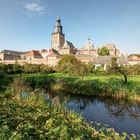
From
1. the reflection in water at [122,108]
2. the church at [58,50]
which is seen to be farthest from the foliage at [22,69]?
the church at [58,50]

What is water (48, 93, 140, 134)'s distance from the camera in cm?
1389

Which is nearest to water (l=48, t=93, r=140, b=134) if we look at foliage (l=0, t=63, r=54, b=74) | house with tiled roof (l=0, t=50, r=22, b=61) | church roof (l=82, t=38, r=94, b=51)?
foliage (l=0, t=63, r=54, b=74)

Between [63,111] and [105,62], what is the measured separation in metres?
71.7

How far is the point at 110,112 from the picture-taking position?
58.1 feet

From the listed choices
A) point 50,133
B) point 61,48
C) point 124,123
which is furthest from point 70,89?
point 61,48

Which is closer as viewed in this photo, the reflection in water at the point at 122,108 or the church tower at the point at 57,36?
the reflection in water at the point at 122,108

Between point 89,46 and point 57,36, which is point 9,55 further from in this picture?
point 89,46

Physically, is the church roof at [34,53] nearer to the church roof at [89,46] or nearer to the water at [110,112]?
the church roof at [89,46]

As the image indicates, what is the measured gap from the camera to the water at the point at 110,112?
13.9m

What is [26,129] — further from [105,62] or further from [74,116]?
[105,62]

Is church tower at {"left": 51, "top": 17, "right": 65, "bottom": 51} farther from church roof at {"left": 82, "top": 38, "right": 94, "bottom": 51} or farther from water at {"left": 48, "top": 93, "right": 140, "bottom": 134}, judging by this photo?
water at {"left": 48, "top": 93, "right": 140, "bottom": 134}

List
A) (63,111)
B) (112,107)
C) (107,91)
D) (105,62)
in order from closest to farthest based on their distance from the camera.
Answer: (63,111)
(112,107)
(107,91)
(105,62)

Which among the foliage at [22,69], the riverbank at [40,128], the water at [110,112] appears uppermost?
the foliage at [22,69]

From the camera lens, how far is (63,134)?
7555 mm
